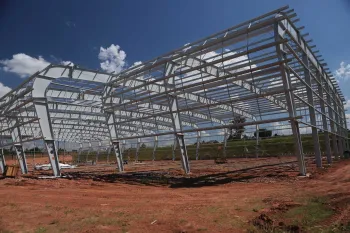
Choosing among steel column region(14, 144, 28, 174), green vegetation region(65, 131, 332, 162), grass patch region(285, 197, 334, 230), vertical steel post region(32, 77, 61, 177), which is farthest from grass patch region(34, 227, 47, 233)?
green vegetation region(65, 131, 332, 162)

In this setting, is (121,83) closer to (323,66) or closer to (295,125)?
(295,125)

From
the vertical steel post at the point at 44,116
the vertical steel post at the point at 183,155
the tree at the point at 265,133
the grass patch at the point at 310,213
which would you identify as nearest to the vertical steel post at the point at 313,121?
the vertical steel post at the point at 183,155

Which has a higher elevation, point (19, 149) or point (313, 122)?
point (19, 149)

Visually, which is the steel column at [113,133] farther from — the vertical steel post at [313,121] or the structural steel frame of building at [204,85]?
the vertical steel post at [313,121]

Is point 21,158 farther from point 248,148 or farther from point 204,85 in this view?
point 248,148

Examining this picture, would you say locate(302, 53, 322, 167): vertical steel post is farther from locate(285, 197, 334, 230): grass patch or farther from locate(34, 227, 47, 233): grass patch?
locate(34, 227, 47, 233): grass patch

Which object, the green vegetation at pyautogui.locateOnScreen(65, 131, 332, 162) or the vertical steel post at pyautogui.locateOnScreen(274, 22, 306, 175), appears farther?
the green vegetation at pyautogui.locateOnScreen(65, 131, 332, 162)

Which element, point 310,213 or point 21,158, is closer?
point 310,213

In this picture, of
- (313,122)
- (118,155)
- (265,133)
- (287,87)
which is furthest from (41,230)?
(265,133)

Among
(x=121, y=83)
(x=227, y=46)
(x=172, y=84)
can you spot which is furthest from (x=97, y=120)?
(x=227, y=46)

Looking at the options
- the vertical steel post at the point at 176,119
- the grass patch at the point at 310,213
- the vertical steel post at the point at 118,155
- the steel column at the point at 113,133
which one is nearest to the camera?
the grass patch at the point at 310,213

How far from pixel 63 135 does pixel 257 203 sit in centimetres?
5039

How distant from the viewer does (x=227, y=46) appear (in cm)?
1698

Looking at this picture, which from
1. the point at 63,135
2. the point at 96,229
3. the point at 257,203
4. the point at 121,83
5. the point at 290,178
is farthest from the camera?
the point at 63,135
